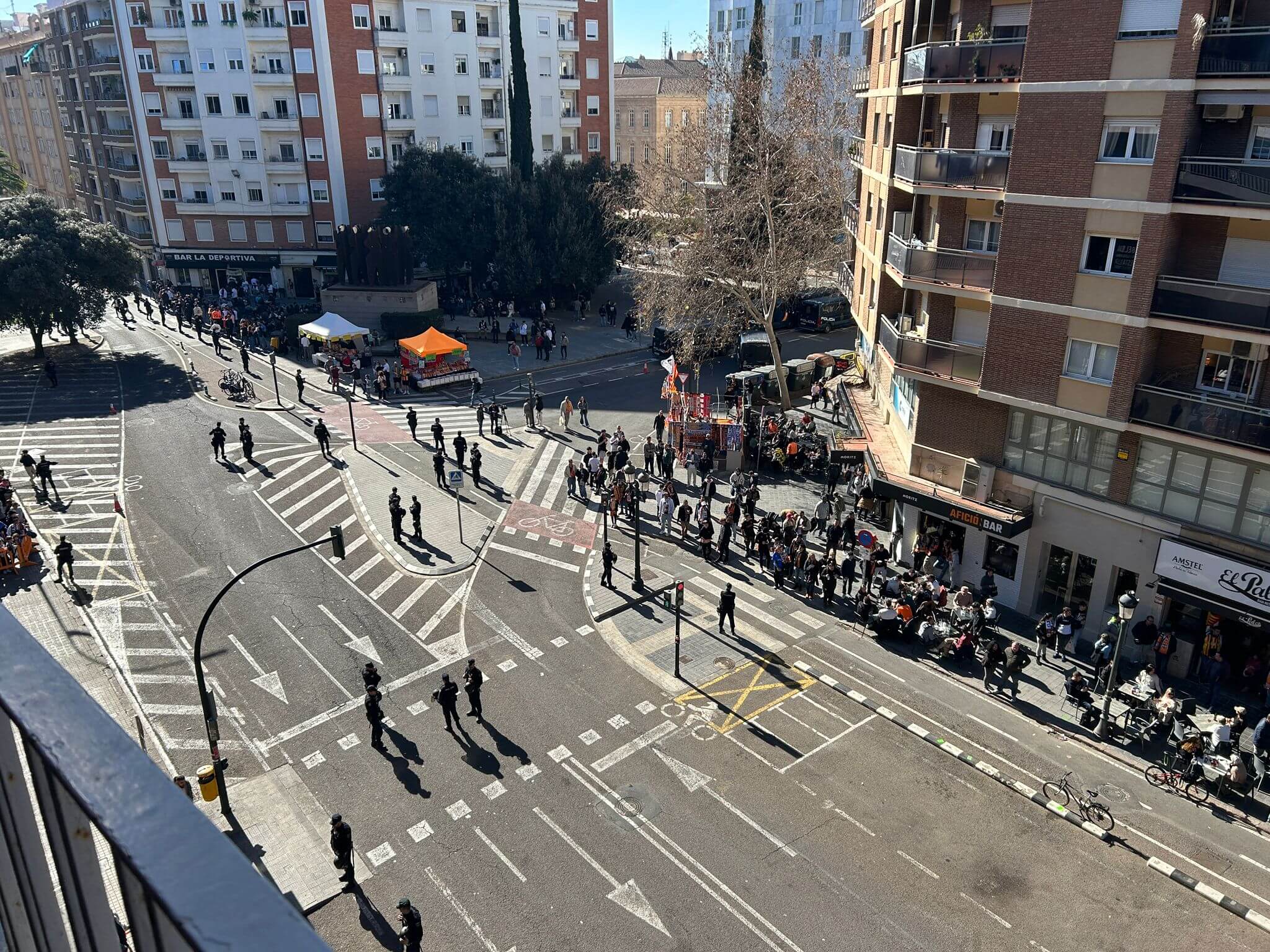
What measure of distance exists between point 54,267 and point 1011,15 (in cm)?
4909

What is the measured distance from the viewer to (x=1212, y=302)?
69.9 ft

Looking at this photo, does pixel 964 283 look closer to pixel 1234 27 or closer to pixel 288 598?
pixel 1234 27

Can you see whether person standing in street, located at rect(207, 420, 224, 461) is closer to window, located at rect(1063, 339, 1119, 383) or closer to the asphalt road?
the asphalt road

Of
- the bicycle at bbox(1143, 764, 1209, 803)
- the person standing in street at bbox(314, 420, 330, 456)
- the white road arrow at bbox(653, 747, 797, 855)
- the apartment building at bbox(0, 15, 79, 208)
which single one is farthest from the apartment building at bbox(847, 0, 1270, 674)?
the apartment building at bbox(0, 15, 79, 208)


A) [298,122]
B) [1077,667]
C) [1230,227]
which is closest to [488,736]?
[1077,667]

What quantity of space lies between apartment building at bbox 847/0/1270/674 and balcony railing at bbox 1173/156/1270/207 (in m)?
0.04

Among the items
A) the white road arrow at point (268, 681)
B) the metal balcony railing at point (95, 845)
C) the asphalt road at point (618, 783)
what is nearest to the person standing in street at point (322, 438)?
the asphalt road at point (618, 783)

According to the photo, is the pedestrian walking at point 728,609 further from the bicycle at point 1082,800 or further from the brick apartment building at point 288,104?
the brick apartment building at point 288,104

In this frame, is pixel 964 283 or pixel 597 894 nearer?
pixel 597 894

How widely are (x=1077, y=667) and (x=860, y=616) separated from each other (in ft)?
19.4

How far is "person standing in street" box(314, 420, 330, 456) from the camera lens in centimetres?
3741

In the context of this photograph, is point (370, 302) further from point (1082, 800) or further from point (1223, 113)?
point (1082, 800)

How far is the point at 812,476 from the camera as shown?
1458 inches

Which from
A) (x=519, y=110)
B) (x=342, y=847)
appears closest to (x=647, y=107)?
(x=519, y=110)
